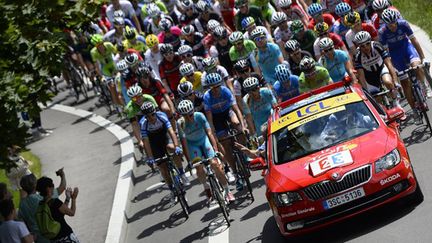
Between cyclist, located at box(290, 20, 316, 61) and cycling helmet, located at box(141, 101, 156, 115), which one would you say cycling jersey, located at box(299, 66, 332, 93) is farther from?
cyclist, located at box(290, 20, 316, 61)

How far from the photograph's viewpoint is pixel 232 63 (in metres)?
24.4

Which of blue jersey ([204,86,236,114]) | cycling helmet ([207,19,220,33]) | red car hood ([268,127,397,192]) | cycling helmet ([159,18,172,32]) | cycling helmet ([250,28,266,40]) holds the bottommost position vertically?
red car hood ([268,127,397,192])

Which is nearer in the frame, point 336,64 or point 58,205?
point 58,205

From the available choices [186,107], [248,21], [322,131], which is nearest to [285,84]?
[186,107]

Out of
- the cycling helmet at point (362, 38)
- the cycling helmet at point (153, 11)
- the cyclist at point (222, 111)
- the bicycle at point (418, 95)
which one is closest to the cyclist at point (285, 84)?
the cyclist at point (222, 111)

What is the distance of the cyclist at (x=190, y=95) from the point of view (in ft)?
68.7

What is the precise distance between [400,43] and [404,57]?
260 millimetres

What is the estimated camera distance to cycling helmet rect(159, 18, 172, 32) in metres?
25.9

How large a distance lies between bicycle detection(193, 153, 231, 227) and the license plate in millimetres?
3589

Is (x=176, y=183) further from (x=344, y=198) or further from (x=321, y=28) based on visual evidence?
(x=344, y=198)

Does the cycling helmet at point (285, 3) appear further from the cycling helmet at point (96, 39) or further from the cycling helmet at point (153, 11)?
the cycling helmet at point (96, 39)

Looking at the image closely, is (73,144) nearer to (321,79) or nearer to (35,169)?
(35,169)

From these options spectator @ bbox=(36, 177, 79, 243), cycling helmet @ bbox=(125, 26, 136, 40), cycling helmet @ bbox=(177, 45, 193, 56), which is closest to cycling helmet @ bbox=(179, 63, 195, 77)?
cycling helmet @ bbox=(177, 45, 193, 56)

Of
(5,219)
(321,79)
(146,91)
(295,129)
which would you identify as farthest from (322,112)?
(146,91)
